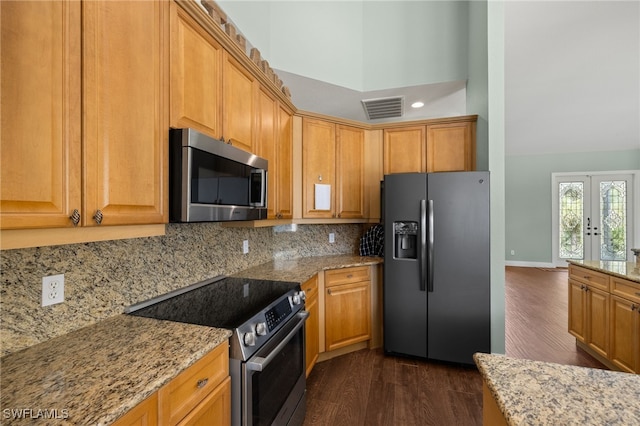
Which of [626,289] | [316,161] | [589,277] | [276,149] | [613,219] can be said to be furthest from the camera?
[613,219]

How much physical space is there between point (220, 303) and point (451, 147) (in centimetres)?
273

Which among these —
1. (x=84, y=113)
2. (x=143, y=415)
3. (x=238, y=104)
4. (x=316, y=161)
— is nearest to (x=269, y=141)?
(x=238, y=104)

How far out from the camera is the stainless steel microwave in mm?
1328

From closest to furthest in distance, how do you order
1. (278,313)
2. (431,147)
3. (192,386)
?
(192,386) < (278,313) < (431,147)

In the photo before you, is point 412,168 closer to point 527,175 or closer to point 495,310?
point 495,310

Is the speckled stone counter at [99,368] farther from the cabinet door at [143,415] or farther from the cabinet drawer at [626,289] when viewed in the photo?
the cabinet drawer at [626,289]

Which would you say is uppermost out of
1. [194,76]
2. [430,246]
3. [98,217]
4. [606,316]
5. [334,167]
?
[194,76]

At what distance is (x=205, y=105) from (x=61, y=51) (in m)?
0.70

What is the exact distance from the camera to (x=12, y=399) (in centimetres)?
77

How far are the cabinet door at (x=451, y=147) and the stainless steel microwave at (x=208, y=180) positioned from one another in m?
2.08

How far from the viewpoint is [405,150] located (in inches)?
129

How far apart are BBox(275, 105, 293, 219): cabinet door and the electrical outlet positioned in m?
1.51

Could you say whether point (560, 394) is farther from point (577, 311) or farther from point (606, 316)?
point (577, 311)

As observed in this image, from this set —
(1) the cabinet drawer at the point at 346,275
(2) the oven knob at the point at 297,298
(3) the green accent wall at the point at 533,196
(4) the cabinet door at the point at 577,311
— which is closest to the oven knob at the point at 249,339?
(2) the oven knob at the point at 297,298
